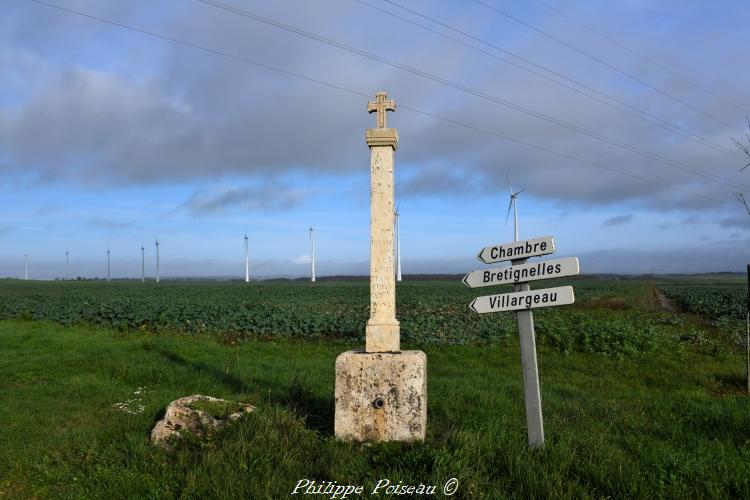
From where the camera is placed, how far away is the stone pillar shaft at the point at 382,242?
6.28 m

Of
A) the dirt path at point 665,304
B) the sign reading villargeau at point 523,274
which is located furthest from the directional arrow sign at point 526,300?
the dirt path at point 665,304

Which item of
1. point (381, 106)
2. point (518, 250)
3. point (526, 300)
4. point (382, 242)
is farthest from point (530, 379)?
point (381, 106)

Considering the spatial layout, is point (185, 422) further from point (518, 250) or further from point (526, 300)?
point (518, 250)

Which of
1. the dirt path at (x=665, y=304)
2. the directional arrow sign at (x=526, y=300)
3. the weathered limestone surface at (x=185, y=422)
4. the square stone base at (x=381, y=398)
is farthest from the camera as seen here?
the dirt path at (x=665, y=304)

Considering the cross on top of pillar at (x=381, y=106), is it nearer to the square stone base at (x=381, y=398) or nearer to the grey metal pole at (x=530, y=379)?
the grey metal pole at (x=530, y=379)

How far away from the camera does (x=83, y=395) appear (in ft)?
31.3

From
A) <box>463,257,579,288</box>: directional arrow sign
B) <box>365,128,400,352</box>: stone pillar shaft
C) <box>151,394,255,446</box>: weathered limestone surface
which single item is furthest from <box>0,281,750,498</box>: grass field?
<box>463,257,579,288</box>: directional arrow sign

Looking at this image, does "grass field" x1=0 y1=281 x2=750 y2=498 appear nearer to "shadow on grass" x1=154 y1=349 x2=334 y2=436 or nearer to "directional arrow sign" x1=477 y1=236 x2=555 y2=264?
"shadow on grass" x1=154 y1=349 x2=334 y2=436

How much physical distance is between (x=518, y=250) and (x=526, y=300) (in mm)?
532

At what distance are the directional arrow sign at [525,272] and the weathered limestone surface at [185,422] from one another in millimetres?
3084

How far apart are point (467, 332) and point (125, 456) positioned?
12.6 metres

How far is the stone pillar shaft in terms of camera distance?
6.28 metres

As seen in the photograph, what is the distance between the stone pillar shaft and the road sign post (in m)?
0.93

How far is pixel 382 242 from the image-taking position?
645 centimetres
